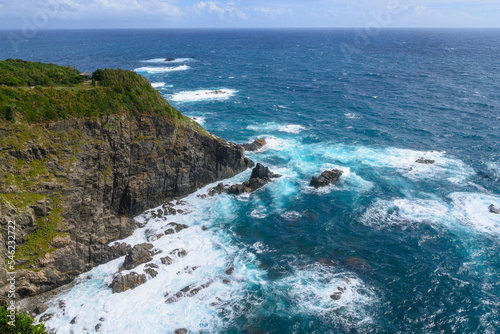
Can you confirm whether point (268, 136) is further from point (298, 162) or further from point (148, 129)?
point (148, 129)

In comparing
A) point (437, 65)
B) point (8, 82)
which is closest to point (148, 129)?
point (8, 82)

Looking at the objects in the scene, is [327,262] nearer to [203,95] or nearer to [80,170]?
[80,170]

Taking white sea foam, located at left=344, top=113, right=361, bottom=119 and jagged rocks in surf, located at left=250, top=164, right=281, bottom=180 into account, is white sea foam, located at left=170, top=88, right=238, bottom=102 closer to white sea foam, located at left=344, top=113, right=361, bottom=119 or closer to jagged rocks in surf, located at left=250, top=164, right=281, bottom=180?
white sea foam, located at left=344, top=113, right=361, bottom=119

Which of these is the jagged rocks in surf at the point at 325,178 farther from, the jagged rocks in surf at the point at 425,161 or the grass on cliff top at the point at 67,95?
the grass on cliff top at the point at 67,95

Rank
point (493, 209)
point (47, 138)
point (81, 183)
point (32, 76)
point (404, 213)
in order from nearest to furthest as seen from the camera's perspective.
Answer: point (47, 138)
point (81, 183)
point (32, 76)
point (493, 209)
point (404, 213)

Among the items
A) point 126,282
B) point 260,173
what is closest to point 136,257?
point 126,282
